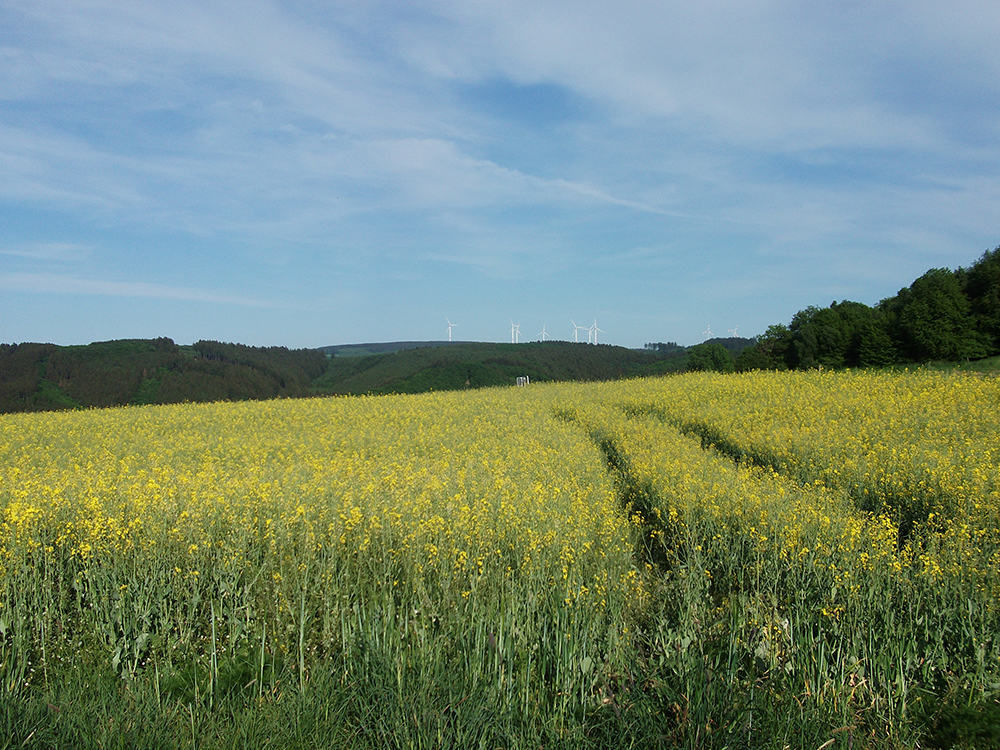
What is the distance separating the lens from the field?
3135mm

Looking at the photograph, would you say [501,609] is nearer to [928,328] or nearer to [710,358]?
[928,328]

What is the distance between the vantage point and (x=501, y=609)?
13.8ft

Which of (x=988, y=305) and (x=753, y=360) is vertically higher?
(x=988, y=305)

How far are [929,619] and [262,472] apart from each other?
7871 millimetres

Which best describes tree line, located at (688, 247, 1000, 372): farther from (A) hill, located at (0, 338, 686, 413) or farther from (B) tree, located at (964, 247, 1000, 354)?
(A) hill, located at (0, 338, 686, 413)

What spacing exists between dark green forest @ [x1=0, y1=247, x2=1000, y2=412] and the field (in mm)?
28783

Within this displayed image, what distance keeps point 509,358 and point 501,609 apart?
130692 mm

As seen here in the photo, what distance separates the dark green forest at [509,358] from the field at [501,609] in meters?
28.8

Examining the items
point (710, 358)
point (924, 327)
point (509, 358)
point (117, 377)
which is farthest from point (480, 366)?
point (924, 327)

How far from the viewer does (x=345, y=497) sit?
20.1 ft

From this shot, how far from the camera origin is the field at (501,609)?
3.13 m

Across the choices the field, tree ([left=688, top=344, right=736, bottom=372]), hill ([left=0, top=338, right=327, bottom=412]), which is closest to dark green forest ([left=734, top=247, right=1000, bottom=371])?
tree ([left=688, top=344, right=736, bottom=372])

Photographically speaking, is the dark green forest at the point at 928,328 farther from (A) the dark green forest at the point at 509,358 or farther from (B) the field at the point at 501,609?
(B) the field at the point at 501,609

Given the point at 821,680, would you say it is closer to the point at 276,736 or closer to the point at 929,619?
the point at 929,619
